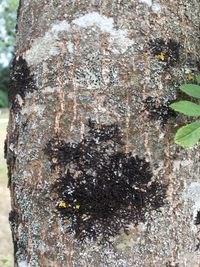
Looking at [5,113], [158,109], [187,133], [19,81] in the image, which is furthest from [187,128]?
[5,113]

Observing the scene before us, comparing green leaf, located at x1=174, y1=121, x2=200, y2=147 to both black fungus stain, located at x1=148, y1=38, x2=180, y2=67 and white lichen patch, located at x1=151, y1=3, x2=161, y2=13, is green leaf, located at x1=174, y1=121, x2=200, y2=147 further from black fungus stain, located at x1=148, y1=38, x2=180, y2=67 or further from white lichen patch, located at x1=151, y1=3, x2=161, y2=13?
white lichen patch, located at x1=151, y1=3, x2=161, y2=13

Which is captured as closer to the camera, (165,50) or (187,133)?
(187,133)

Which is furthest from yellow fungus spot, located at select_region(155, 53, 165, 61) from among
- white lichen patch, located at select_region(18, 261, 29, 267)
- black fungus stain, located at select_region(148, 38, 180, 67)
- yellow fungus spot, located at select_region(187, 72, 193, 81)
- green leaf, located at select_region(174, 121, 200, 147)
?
white lichen patch, located at select_region(18, 261, 29, 267)

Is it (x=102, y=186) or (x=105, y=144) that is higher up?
(x=105, y=144)

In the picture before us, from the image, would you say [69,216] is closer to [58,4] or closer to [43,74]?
[43,74]

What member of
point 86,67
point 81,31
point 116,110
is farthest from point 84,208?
point 81,31

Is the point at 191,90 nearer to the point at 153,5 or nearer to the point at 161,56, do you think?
the point at 161,56
